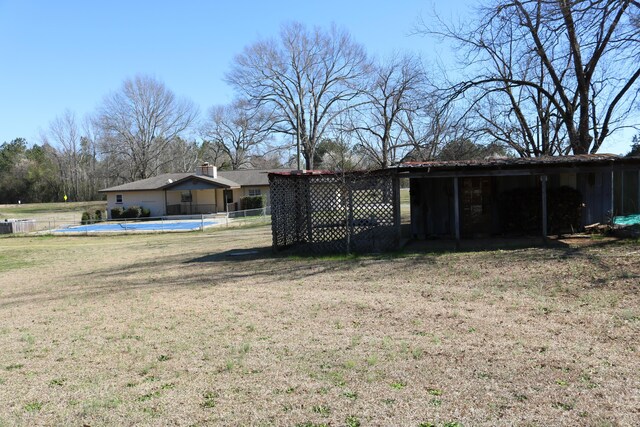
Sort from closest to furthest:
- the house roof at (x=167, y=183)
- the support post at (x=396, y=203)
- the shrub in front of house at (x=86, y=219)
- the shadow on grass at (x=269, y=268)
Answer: the shadow on grass at (x=269, y=268) → the support post at (x=396, y=203) → the shrub in front of house at (x=86, y=219) → the house roof at (x=167, y=183)

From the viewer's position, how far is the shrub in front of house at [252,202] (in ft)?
137

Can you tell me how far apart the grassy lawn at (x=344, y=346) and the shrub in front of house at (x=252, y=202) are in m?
31.1

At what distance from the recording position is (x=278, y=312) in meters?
7.13

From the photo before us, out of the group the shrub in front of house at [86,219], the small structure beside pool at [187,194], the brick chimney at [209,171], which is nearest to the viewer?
the shrub in front of house at [86,219]

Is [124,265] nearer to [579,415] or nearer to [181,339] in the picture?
[181,339]

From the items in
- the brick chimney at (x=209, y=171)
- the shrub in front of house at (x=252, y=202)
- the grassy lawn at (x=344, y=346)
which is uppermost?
the brick chimney at (x=209, y=171)

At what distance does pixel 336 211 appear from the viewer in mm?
13734

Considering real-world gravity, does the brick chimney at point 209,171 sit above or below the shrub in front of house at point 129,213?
above

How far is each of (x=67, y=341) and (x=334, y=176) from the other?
313 inches

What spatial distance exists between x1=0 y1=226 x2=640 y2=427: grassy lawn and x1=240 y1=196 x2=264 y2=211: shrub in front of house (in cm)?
3107

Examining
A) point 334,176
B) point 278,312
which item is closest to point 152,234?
point 334,176

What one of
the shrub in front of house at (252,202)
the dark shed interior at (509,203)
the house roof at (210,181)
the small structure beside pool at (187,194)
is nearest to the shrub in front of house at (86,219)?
the small structure beside pool at (187,194)

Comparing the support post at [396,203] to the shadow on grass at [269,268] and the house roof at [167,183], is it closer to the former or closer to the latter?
the shadow on grass at [269,268]

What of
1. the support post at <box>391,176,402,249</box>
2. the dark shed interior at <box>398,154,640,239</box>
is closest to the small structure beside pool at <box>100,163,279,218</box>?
the dark shed interior at <box>398,154,640,239</box>
